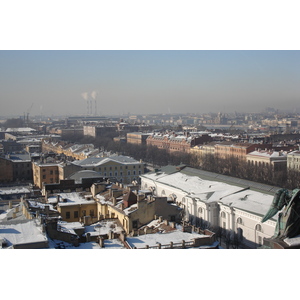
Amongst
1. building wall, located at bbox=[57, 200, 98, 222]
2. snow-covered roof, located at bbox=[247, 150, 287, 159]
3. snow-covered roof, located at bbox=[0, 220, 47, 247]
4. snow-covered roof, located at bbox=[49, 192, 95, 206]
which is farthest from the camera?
snow-covered roof, located at bbox=[247, 150, 287, 159]

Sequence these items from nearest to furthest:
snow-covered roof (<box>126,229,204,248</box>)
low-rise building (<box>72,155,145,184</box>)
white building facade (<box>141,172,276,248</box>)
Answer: snow-covered roof (<box>126,229,204,248</box>) → white building facade (<box>141,172,276,248</box>) → low-rise building (<box>72,155,145,184</box>)

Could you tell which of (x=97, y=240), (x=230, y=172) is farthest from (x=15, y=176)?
(x=97, y=240)

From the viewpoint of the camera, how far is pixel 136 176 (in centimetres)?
2503

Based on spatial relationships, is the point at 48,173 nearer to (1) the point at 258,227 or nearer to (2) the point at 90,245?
(1) the point at 258,227

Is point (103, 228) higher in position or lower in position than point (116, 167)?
higher

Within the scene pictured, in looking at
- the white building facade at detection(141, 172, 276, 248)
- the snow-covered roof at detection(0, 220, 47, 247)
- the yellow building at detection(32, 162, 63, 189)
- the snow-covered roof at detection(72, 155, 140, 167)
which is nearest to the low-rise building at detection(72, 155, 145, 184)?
the snow-covered roof at detection(72, 155, 140, 167)

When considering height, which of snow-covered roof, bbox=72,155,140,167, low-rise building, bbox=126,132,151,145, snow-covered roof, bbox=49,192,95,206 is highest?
snow-covered roof, bbox=49,192,95,206

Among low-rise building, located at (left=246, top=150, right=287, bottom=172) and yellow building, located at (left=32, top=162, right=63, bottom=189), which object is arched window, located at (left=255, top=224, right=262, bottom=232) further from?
low-rise building, located at (left=246, top=150, right=287, bottom=172)

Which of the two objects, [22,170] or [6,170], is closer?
[6,170]

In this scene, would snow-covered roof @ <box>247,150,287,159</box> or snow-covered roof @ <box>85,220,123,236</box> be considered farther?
snow-covered roof @ <box>247,150,287,159</box>

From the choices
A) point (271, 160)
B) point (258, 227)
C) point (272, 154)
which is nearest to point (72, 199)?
point (258, 227)

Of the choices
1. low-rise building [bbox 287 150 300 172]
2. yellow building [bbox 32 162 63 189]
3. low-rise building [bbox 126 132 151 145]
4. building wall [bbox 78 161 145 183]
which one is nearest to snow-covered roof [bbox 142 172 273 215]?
building wall [bbox 78 161 145 183]

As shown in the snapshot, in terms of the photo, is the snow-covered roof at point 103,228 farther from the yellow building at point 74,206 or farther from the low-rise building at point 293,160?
the low-rise building at point 293,160

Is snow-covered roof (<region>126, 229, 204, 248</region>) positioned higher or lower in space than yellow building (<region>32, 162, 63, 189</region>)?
higher
